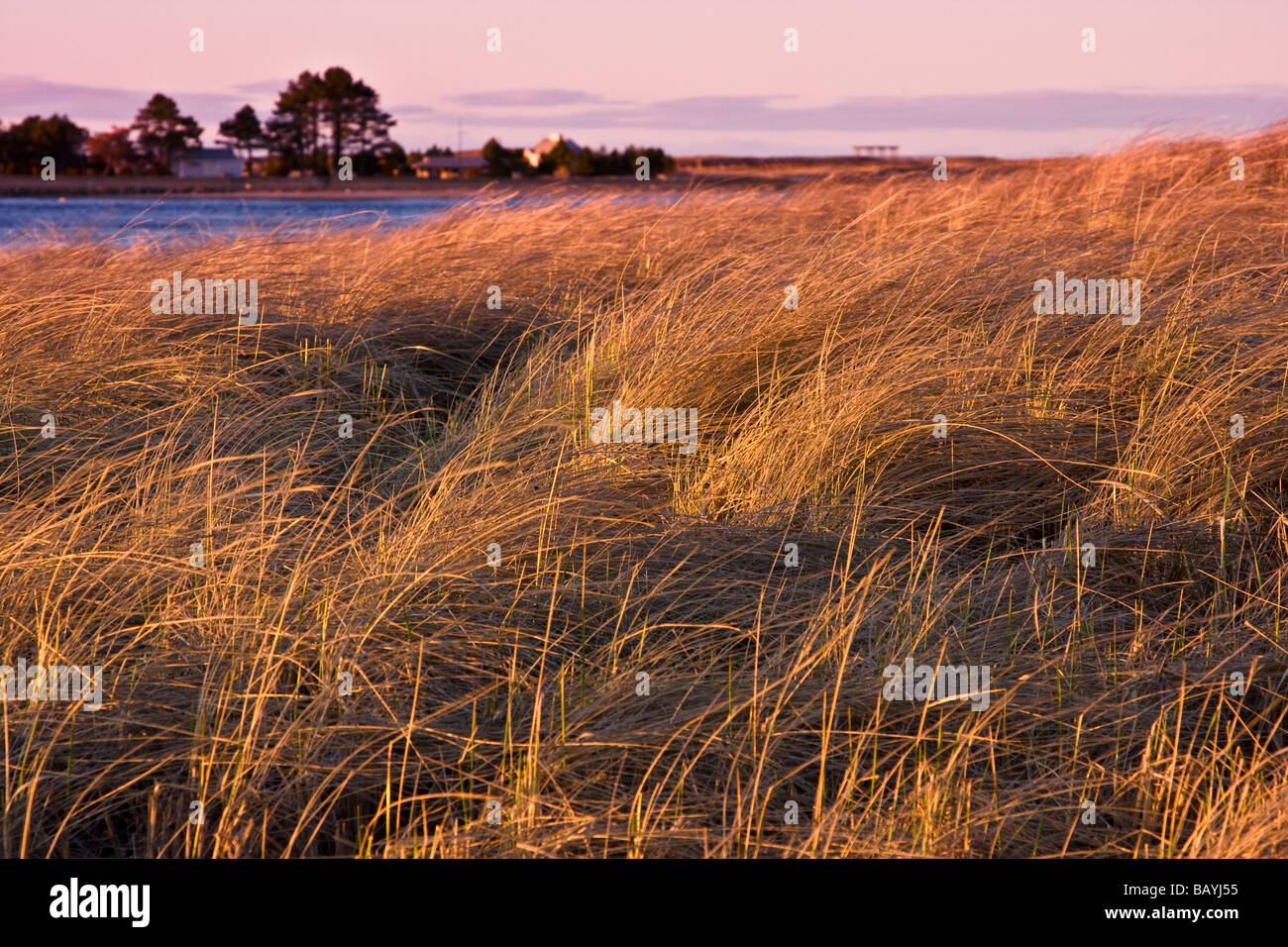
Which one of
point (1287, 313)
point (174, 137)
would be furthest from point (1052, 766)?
point (174, 137)

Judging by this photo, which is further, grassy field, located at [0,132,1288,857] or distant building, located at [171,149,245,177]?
distant building, located at [171,149,245,177]

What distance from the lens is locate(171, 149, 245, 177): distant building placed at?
64438 millimetres

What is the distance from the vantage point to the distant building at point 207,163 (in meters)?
64.4

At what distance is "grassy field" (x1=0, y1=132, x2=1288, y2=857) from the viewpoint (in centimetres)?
189

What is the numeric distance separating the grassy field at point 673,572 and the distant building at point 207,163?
6428 centimetres

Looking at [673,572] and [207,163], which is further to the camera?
[207,163]

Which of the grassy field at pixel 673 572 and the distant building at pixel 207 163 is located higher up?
the distant building at pixel 207 163

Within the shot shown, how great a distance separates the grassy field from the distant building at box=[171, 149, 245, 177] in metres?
64.3

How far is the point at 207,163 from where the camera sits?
71.2m

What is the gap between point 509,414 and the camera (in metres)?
3.79

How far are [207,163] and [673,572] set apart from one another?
256 feet

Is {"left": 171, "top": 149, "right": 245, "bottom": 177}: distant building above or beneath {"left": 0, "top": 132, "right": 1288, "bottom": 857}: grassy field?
above

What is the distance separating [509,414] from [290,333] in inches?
51.0

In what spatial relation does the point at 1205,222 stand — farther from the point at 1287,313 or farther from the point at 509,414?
the point at 509,414
